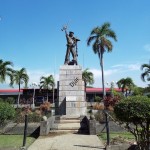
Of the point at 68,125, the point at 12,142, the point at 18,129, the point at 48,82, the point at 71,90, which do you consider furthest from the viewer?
the point at 48,82

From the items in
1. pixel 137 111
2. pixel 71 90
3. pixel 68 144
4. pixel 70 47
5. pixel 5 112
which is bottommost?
pixel 68 144

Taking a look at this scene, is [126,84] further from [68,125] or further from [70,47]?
[68,125]

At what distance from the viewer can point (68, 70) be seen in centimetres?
2152

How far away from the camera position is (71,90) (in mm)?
21188

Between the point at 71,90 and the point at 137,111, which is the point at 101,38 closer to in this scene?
the point at 71,90

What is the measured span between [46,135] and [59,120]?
378 cm

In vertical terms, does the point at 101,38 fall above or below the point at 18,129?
above

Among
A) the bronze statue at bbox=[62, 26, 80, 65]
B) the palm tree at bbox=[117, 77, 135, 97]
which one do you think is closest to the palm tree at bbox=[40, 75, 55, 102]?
the palm tree at bbox=[117, 77, 135, 97]

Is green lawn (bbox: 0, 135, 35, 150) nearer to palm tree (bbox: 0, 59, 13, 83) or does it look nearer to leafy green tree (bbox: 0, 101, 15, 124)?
leafy green tree (bbox: 0, 101, 15, 124)

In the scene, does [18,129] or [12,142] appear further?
[18,129]

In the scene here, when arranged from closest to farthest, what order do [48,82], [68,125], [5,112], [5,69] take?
[5,112], [68,125], [5,69], [48,82]

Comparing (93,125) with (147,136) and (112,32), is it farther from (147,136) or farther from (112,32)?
(112,32)

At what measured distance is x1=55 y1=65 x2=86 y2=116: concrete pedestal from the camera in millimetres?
20634

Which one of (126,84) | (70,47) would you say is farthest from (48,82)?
(70,47)
